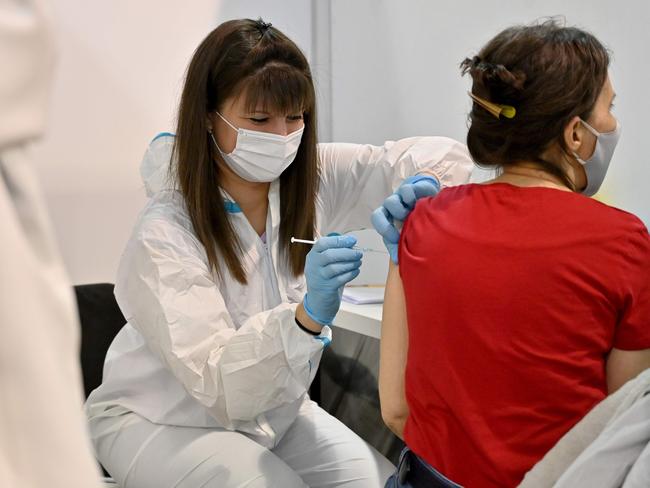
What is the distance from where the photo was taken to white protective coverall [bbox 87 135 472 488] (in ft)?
4.71

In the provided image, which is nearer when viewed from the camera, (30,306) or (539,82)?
(30,306)

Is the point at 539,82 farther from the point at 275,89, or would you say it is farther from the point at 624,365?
the point at 275,89

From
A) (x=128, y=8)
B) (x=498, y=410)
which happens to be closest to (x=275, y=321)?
(x=498, y=410)

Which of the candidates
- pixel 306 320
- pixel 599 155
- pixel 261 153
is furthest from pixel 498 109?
pixel 261 153

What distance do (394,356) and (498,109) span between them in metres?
0.41

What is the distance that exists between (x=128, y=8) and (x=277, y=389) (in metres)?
1.50

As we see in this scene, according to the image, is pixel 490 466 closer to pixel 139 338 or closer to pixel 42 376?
pixel 42 376

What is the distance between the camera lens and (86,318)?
2047 millimetres

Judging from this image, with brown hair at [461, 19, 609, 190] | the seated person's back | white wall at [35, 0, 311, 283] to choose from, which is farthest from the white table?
white wall at [35, 0, 311, 283]

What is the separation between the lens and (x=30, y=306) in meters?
0.41

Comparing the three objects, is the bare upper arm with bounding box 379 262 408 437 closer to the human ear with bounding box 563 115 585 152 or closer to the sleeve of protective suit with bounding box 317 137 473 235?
the human ear with bounding box 563 115 585 152

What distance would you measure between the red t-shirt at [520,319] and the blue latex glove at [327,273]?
331 mm

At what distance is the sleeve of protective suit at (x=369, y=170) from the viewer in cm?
168

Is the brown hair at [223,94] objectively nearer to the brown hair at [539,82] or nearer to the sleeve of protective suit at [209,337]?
the sleeve of protective suit at [209,337]
